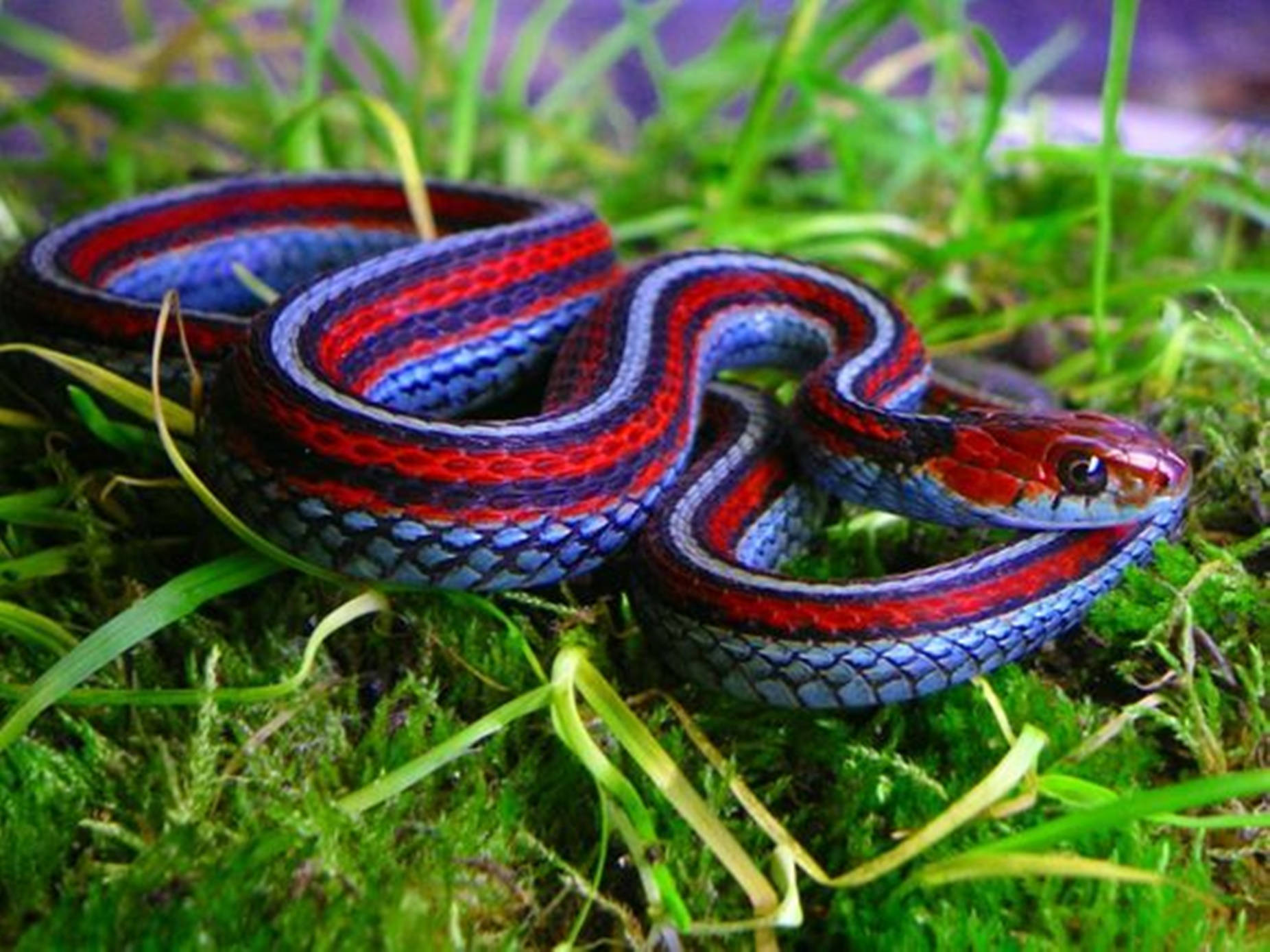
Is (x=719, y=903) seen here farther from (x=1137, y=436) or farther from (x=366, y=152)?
(x=366, y=152)

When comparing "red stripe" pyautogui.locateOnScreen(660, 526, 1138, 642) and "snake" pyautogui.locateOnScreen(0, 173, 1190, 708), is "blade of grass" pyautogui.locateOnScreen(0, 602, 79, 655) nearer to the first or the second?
"snake" pyautogui.locateOnScreen(0, 173, 1190, 708)

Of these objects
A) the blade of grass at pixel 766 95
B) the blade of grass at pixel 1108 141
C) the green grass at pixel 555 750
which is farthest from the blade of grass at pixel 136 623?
the blade of grass at pixel 766 95

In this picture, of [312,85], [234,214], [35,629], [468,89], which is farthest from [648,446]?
[312,85]

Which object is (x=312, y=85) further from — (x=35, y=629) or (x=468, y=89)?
(x=35, y=629)

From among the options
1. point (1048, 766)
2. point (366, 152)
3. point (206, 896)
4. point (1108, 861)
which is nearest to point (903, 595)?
point (1048, 766)

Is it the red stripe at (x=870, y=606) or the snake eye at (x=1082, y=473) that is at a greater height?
the snake eye at (x=1082, y=473)

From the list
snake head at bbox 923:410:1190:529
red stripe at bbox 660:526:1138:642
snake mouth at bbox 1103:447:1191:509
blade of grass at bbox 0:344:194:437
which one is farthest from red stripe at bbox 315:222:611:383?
snake mouth at bbox 1103:447:1191:509

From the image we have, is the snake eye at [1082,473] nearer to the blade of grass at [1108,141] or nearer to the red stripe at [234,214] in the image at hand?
the blade of grass at [1108,141]
